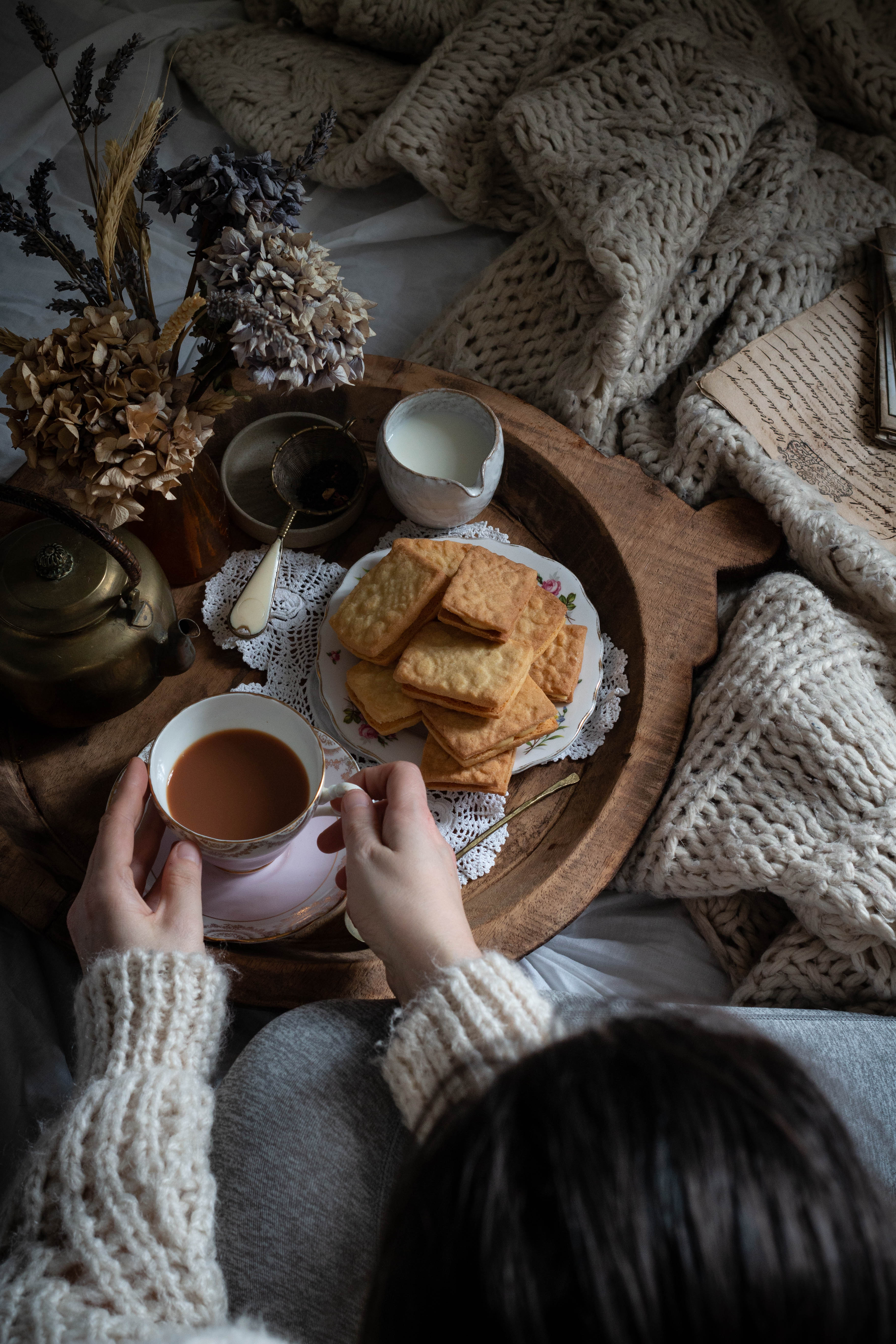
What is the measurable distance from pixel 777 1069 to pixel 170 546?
2.91 feet

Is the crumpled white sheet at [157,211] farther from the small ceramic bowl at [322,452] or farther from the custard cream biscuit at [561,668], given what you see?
the custard cream biscuit at [561,668]

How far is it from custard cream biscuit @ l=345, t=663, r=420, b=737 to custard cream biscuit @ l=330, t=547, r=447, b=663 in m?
0.02

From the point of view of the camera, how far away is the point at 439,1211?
0.42m

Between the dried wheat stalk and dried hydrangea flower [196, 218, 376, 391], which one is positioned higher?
the dried wheat stalk

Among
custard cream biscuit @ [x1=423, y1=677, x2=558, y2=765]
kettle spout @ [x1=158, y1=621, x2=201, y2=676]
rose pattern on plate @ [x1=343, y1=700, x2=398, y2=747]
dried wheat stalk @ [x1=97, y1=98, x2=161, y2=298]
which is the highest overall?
dried wheat stalk @ [x1=97, y1=98, x2=161, y2=298]

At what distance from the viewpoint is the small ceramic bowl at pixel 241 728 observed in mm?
848

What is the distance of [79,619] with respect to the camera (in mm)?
843

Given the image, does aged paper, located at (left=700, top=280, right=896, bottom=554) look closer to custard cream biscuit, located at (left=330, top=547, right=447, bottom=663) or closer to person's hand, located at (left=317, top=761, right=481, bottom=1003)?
custard cream biscuit, located at (left=330, top=547, right=447, bottom=663)

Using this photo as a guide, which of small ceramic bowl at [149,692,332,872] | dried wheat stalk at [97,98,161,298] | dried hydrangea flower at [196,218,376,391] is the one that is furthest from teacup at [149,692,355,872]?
dried wheat stalk at [97,98,161,298]

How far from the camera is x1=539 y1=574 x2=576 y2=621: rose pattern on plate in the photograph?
3.63 feet

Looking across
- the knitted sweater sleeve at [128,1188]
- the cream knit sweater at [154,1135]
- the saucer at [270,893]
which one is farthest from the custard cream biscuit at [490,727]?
the knitted sweater sleeve at [128,1188]

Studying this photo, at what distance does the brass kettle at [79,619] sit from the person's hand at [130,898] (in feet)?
Result: 0.42

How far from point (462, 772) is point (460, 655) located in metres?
0.14

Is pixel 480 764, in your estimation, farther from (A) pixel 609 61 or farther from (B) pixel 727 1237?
(A) pixel 609 61
